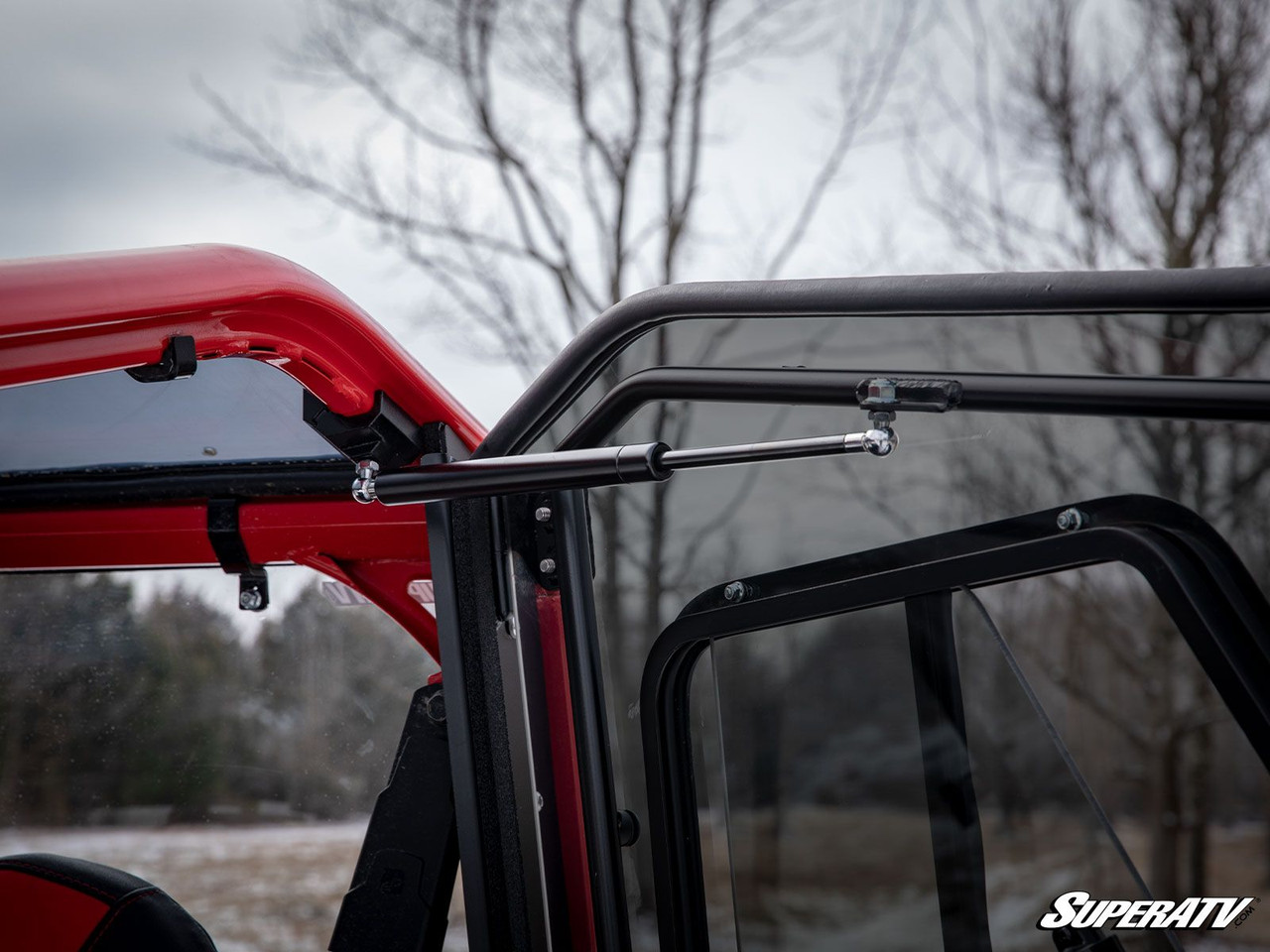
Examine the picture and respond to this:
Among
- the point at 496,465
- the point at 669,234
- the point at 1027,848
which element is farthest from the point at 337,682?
the point at 669,234

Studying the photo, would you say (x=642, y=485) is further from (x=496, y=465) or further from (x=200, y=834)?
(x=200, y=834)

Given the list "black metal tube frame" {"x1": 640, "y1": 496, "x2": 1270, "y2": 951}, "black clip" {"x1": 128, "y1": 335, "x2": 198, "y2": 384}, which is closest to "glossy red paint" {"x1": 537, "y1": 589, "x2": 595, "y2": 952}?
"black metal tube frame" {"x1": 640, "y1": 496, "x2": 1270, "y2": 951}

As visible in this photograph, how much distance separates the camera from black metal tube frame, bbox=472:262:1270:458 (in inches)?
45.2

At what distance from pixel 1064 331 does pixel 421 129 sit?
23.2 feet

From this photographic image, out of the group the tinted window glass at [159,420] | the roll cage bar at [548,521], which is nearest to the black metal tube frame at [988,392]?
the roll cage bar at [548,521]

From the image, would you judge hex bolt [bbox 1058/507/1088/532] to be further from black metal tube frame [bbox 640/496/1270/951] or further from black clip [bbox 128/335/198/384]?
black clip [bbox 128/335/198/384]

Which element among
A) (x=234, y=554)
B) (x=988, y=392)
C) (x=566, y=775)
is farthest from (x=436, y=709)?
(x=988, y=392)

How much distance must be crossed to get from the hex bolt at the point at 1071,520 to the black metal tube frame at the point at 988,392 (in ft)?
0.35

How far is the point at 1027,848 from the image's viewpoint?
1.28 metres

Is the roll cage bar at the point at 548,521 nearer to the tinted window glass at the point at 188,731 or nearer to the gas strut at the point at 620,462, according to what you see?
the gas strut at the point at 620,462

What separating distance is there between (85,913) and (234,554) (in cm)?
70

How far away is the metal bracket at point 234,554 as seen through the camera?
2244mm

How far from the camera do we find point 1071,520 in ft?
4.08

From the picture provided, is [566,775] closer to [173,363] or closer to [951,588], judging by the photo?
[951,588]
